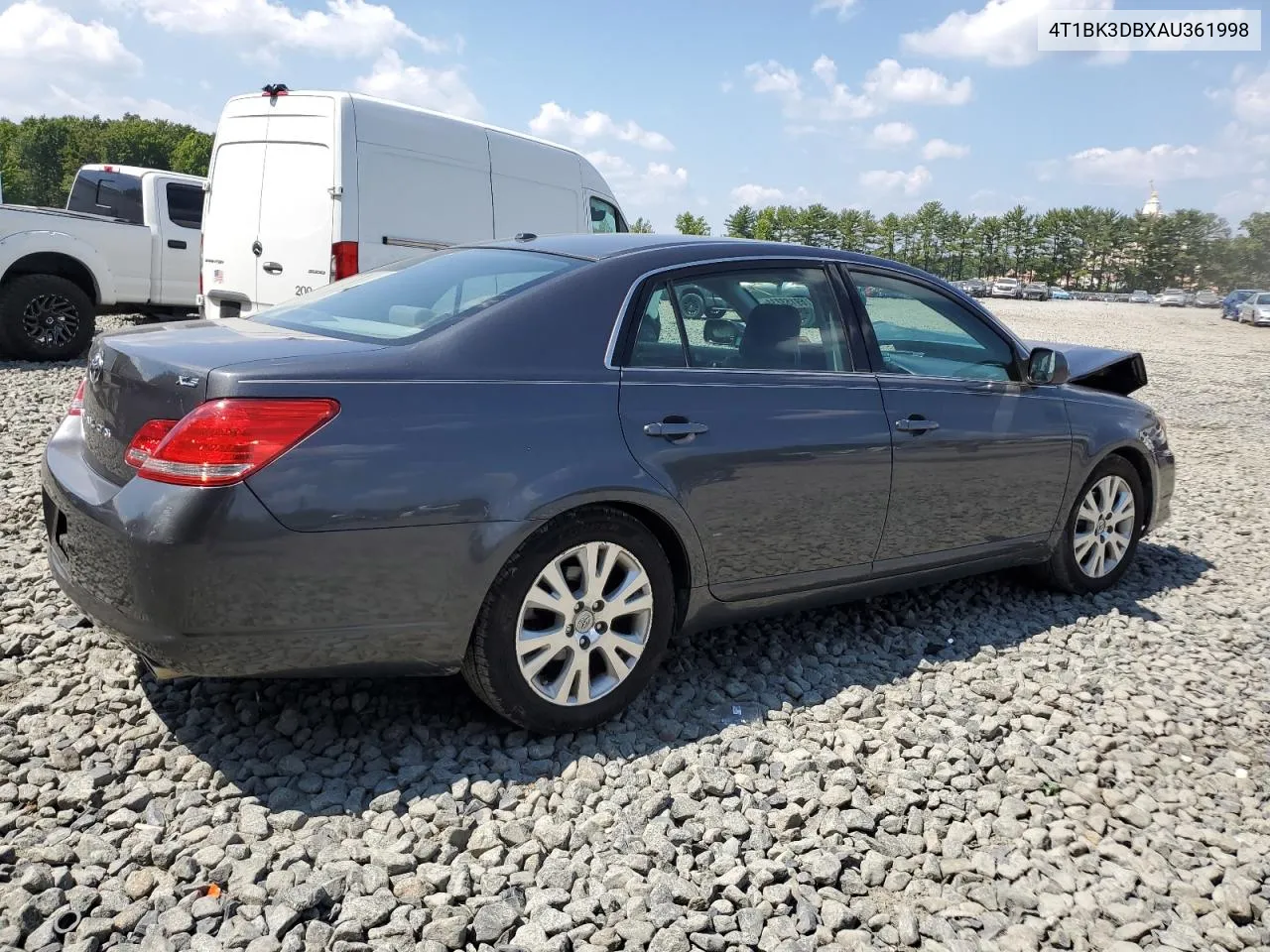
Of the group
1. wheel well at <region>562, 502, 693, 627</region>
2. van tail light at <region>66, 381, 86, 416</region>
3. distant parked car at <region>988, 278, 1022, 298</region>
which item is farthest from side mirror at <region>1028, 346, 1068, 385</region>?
distant parked car at <region>988, 278, 1022, 298</region>

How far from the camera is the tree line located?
123 metres

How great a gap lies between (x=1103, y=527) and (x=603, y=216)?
23.5 feet

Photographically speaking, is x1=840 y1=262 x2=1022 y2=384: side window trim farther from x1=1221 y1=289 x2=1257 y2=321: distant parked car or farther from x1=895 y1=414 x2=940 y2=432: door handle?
x1=1221 y1=289 x2=1257 y2=321: distant parked car

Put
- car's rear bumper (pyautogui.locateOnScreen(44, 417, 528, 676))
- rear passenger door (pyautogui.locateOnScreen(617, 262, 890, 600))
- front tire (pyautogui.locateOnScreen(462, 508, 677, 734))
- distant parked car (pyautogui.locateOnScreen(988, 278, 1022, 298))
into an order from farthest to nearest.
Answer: distant parked car (pyautogui.locateOnScreen(988, 278, 1022, 298)) → rear passenger door (pyautogui.locateOnScreen(617, 262, 890, 600)) → front tire (pyautogui.locateOnScreen(462, 508, 677, 734)) → car's rear bumper (pyautogui.locateOnScreen(44, 417, 528, 676))

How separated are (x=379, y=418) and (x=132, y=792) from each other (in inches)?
48.3

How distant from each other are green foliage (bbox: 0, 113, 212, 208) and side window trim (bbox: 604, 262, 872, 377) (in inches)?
4157

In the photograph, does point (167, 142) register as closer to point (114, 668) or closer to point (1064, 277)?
point (1064, 277)

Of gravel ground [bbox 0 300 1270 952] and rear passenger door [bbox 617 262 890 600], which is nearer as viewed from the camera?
gravel ground [bbox 0 300 1270 952]

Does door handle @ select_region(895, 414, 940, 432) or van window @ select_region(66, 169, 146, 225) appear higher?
van window @ select_region(66, 169, 146, 225)

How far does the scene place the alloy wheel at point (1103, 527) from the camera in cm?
494

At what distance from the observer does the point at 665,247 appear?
12.0 ft

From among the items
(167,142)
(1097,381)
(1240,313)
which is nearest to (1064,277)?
(1240,313)

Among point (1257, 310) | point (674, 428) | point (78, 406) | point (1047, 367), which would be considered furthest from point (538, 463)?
point (1257, 310)

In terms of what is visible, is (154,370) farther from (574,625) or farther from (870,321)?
(870,321)
